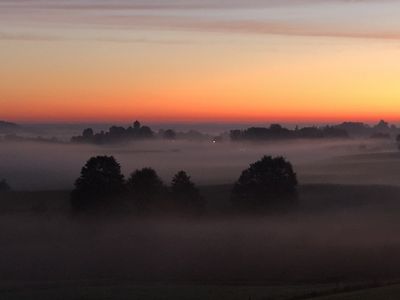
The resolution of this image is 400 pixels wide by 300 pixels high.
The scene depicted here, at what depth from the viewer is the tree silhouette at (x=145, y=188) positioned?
2306 inches

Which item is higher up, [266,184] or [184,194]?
[266,184]

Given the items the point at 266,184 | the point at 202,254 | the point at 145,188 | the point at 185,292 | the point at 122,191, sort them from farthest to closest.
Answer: the point at 266,184 → the point at 145,188 → the point at 122,191 → the point at 202,254 → the point at 185,292

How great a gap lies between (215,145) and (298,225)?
123808 mm

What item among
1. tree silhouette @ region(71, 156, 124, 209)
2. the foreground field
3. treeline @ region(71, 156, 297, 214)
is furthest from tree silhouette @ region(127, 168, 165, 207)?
the foreground field

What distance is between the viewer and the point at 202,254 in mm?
45031

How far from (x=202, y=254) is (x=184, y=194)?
15.2m

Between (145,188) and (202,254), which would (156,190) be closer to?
(145,188)

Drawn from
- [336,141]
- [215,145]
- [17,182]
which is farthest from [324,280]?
[336,141]

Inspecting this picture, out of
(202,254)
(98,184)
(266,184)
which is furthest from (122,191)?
(202,254)

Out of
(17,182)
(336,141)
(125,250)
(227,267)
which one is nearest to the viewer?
(227,267)

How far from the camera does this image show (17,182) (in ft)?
337

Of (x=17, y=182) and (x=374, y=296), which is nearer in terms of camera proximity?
(x=374, y=296)

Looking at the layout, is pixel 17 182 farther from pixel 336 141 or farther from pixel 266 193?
pixel 336 141

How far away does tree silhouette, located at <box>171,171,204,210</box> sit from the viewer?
195 feet
